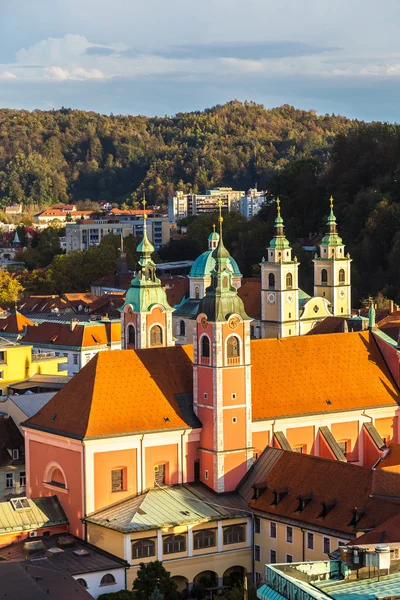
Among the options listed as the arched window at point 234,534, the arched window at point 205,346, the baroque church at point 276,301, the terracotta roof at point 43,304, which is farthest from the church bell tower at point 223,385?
the terracotta roof at point 43,304

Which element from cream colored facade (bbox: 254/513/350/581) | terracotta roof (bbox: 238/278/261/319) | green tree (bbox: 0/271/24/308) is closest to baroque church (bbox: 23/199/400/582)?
cream colored facade (bbox: 254/513/350/581)

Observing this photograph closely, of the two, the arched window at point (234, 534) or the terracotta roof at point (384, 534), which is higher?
the terracotta roof at point (384, 534)

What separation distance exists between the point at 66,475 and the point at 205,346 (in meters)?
6.89

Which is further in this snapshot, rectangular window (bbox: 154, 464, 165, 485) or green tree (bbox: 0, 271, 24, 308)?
green tree (bbox: 0, 271, 24, 308)

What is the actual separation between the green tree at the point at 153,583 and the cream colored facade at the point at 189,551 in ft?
6.38

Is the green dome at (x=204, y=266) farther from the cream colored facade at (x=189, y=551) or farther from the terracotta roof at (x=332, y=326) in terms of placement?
the cream colored facade at (x=189, y=551)

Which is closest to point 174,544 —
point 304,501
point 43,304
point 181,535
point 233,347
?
point 181,535

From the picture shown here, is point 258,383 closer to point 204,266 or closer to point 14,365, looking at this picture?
point 14,365

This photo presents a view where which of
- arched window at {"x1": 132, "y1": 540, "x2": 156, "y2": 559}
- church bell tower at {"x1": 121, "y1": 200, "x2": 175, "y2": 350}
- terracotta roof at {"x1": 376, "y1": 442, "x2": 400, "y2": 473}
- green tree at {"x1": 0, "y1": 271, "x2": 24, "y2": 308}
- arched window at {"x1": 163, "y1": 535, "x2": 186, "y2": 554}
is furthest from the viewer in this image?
green tree at {"x1": 0, "y1": 271, "x2": 24, "y2": 308}

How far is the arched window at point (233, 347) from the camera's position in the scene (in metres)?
54.2

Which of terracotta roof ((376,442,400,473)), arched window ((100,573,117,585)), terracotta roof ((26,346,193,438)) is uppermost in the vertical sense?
terracotta roof ((26,346,193,438))

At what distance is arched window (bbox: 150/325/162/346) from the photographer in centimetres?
6618

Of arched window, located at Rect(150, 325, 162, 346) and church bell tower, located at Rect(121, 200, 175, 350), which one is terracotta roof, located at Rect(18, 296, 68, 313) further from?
arched window, located at Rect(150, 325, 162, 346)

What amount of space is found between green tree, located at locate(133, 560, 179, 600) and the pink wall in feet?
16.2
